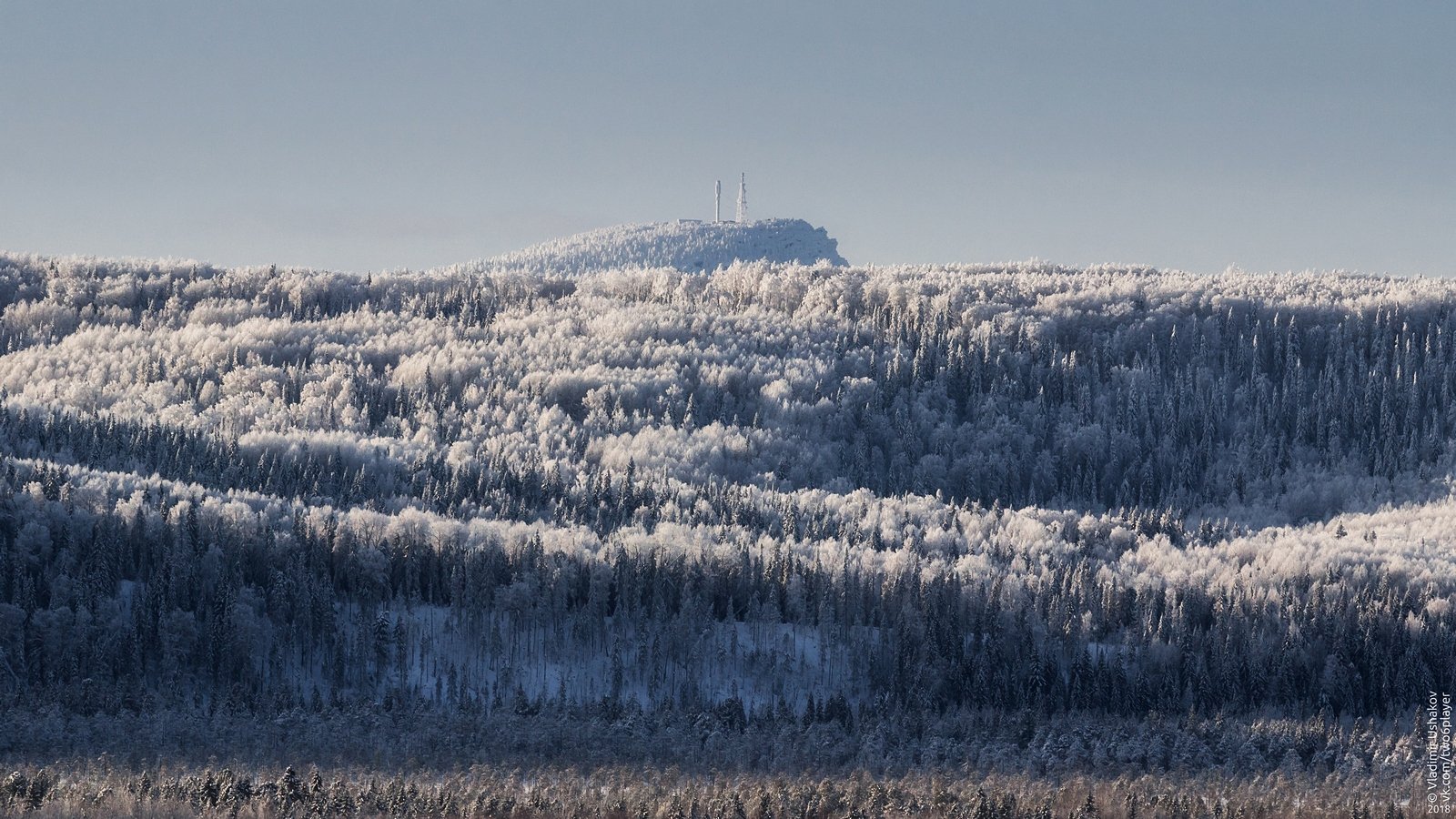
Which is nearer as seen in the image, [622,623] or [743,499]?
[622,623]

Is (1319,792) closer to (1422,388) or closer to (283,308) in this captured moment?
(1422,388)

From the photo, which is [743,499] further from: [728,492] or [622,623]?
[622,623]

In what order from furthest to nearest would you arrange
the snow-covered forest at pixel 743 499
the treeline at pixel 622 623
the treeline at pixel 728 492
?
1. the treeline at pixel 728 492
2. the snow-covered forest at pixel 743 499
3. the treeline at pixel 622 623

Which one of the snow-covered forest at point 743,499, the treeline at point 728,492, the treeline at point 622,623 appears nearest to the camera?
the treeline at point 622,623

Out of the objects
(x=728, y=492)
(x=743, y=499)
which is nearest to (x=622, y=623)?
(x=743, y=499)

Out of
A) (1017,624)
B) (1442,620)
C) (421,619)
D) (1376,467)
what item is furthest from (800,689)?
(1376,467)

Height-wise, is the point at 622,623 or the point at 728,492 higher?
the point at 728,492

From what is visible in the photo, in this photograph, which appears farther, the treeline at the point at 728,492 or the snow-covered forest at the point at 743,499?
the treeline at the point at 728,492

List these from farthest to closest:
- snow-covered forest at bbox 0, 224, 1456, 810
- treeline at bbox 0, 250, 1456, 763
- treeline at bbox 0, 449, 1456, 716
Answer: treeline at bbox 0, 250, 1456, 763 < snow-covered forest at bbox 0, 224, 1456, 810 < treeline at bbox 0, 449, 1456, 716

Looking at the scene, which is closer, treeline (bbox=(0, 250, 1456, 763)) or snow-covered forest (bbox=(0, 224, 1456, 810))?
snow-covered forest (bbox=(0, 224, 1456, 810))
